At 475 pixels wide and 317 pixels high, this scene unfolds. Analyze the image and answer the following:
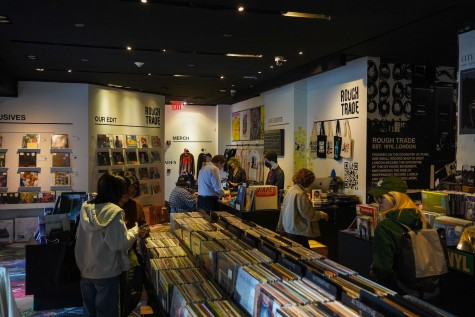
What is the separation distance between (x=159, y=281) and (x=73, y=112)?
24.2 feet

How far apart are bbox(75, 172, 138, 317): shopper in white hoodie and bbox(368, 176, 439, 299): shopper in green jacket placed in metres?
1.80

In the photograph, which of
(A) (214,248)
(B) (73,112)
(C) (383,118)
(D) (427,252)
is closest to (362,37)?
(C) (383,118)

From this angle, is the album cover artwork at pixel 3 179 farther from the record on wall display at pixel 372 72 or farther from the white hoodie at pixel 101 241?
the record on wall display at pixel 372 72

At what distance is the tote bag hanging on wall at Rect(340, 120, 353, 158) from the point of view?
23.5 feet

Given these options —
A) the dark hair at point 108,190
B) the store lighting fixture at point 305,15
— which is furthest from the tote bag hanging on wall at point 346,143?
the dark hair at point 108,190

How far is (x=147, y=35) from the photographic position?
5480mm

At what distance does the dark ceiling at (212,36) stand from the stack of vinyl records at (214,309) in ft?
10.1

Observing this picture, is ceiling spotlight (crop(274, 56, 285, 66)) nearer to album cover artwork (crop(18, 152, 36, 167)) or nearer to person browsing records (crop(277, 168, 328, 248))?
person browsing records (crop(277, 168, 328, 248))

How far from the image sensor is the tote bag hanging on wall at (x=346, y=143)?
7.16 meters

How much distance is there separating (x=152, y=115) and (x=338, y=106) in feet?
18.3

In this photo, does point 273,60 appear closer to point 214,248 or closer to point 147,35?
point 147,35

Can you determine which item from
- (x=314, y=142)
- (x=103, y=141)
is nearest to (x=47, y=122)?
(x=103, y=141)

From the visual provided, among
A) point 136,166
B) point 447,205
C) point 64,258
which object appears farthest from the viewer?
point 136,166

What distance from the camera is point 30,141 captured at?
895 centimetres
